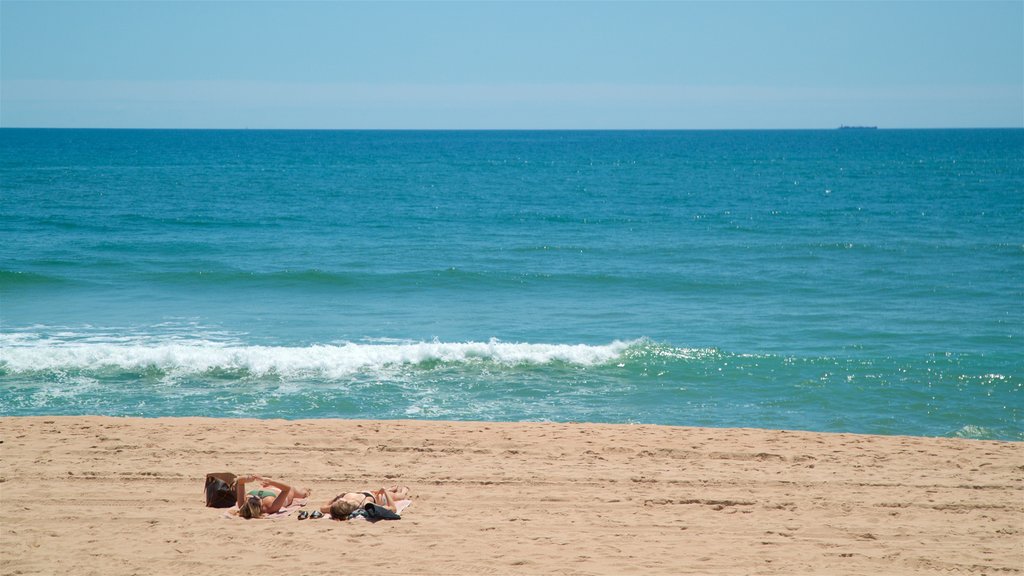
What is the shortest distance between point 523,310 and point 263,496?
1260cm

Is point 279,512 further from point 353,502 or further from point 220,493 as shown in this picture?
point 353,502

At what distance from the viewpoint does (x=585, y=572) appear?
7.01 meters

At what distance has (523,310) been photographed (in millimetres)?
20609

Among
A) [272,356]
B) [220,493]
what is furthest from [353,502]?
[272,356]

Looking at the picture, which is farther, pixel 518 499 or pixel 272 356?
pixel 272 356

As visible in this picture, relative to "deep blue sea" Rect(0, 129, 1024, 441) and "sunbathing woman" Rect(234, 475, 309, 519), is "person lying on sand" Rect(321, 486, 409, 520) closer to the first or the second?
"sunbathing woman" Rect(234, 475, 309, 519)

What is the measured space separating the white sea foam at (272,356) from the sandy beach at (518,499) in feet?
11.7

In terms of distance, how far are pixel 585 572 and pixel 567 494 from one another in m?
1.84

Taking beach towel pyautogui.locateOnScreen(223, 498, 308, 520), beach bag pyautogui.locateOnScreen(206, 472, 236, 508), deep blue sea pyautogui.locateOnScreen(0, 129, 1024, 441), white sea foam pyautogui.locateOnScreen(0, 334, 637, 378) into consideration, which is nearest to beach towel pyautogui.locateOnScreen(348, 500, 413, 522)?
beach towel pyautogui.locateOnScreen(223, 498, 308, 520)

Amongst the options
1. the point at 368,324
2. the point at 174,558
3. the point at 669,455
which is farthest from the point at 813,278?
the point at 174,558

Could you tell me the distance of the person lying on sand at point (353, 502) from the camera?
8.13m

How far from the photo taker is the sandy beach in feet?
24.0

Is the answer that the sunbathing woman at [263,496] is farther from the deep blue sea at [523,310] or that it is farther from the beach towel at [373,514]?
the deep blue sea at [523,310]

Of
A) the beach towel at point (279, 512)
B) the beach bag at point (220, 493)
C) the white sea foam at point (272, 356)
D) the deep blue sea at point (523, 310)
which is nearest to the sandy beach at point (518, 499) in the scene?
the beach towel at point (279, 512)
